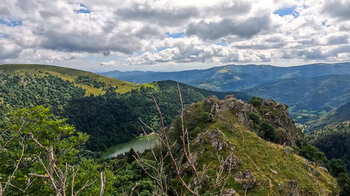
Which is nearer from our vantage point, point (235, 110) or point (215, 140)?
point (215, 140)

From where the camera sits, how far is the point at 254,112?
83.7 m

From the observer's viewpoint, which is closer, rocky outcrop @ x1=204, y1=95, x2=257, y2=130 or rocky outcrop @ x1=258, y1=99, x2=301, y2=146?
rocky outcrop @ x1=204, y1=95, x2=257, y2=130

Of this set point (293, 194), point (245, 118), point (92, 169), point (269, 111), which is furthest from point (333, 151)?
point (92, 169)

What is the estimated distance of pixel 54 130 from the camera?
56.9 ft

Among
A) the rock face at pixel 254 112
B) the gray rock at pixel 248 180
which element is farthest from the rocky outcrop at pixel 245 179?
the rock face at pixel 254 112

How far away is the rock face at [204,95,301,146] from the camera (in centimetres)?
7381

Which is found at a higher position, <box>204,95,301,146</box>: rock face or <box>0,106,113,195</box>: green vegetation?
<box>0,106,113,195</box>: green vegetation

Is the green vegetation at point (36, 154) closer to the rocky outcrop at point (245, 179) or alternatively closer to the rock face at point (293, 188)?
the rocky outcrop at point (245, 179)

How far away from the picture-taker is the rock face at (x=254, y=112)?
2906 inches

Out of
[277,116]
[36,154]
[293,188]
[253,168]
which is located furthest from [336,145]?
[36,154]

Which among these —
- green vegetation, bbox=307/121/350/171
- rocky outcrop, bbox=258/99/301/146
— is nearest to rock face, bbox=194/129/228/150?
rocky outcrop, bbox=258/99/301/146

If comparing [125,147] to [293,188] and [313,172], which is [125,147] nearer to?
[313,172]

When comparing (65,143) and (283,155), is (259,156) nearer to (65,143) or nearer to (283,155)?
(283,155)

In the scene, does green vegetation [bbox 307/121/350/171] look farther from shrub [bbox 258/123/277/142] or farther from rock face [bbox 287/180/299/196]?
rock face [bbox 287/180/299/196]
